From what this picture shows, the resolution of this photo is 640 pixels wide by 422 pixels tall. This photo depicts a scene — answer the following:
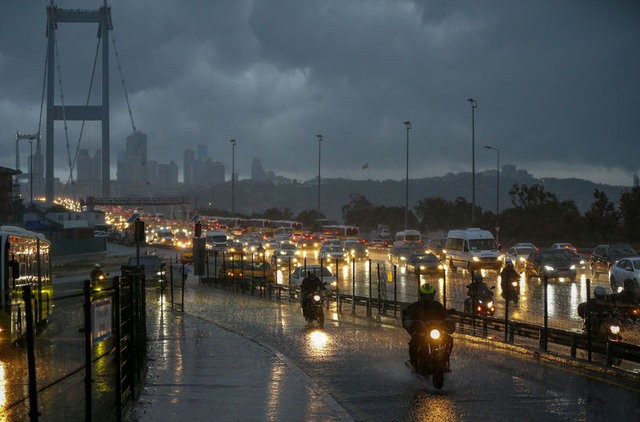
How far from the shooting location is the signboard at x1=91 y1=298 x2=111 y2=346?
25.5ft

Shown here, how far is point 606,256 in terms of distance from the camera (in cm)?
4244

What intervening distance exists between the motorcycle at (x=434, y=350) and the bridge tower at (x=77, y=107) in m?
125

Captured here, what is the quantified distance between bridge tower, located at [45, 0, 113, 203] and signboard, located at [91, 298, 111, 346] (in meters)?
127

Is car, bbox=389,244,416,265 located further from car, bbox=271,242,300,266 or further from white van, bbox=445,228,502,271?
car, bbox=271,242,300,266

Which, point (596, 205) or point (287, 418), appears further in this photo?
point (596, 205)

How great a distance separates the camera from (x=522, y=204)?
89.9 meters

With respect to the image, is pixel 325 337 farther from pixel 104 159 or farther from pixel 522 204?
pixel 104 159

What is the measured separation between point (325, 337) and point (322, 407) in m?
8.13

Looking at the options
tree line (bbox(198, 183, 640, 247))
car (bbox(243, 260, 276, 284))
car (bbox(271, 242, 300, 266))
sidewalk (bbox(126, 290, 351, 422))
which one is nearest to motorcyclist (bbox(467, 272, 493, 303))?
sidewalk (bbox(126, 290, 351, 422))

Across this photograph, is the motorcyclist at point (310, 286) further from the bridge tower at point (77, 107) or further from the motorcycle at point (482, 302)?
the bridge tower at point (77, 107)

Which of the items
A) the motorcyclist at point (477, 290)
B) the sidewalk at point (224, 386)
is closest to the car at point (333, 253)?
the motorcyclist at point (477, 290)

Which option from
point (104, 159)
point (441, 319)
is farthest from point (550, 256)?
point (104, 159)

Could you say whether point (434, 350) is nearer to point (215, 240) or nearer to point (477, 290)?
point (477, 290)

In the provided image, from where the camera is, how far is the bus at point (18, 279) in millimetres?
15266
